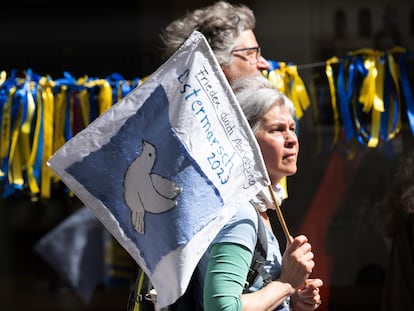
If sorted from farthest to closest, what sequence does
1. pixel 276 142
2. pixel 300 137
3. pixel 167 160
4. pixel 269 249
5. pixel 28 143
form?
pixel 300 137
pixel 28 143
pixel 276 142
pixel 269 249
pixel 167 160

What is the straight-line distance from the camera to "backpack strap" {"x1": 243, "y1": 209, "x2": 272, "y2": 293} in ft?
7.58

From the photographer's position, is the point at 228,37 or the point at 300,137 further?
the point at 300,137

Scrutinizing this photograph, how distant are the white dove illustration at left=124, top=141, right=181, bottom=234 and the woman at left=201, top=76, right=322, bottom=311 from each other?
6.4 inches

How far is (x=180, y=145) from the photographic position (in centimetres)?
226

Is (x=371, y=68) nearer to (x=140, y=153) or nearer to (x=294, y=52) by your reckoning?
(x=294, y=52)

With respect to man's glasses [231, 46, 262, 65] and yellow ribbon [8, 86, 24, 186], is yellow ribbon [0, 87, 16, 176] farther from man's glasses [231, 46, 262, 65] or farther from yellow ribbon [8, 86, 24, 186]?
man's glasses [231, 46, 262, 65]

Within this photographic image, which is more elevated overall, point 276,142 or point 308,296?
point 276,142

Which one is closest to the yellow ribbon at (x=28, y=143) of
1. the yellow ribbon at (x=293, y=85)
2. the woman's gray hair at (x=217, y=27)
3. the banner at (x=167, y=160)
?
the woman's gray hair at (x=217, y=27)

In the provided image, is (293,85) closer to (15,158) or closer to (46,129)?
(46,129)

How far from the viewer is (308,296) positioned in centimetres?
247

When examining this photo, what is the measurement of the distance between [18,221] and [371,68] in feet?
8.38

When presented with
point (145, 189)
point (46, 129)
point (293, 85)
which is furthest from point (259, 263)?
point (46, 129)

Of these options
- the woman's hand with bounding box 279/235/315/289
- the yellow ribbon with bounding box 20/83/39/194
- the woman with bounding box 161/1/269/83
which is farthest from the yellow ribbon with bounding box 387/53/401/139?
the woman's hand with bounding box 279/235/315/289

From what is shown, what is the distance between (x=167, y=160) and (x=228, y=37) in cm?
108
